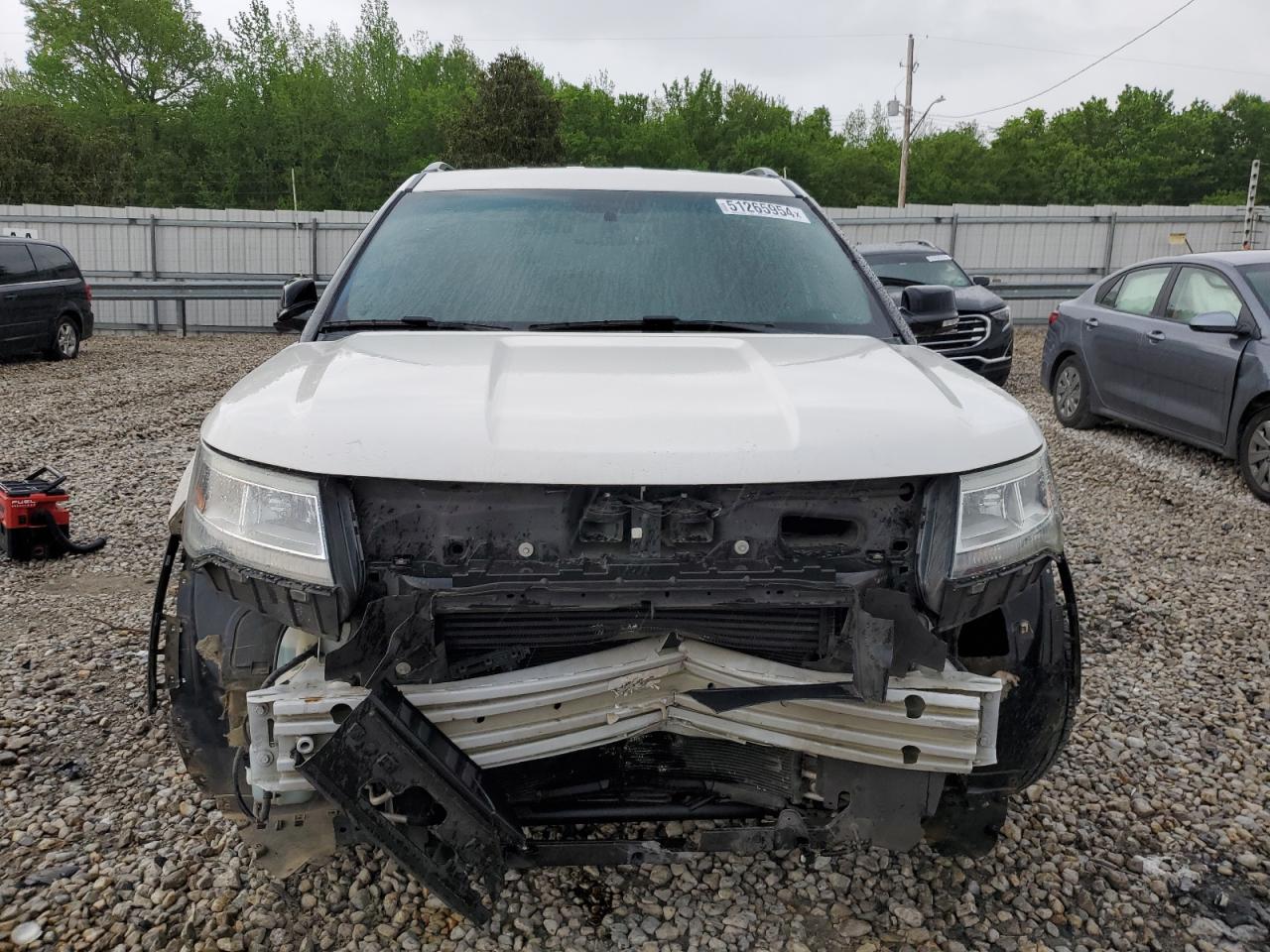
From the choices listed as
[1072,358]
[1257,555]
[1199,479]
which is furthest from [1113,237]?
[1257,555]

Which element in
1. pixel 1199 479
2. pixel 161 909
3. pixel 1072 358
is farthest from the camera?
pixel 1072 358

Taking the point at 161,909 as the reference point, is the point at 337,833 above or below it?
above

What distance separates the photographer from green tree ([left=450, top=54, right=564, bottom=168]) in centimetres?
3194

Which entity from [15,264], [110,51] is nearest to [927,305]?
[15,264]

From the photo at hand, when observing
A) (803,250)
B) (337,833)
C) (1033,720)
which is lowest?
(337,833)

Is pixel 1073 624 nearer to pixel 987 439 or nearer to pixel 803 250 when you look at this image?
pixel 987 439

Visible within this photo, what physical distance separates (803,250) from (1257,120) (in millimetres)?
72914

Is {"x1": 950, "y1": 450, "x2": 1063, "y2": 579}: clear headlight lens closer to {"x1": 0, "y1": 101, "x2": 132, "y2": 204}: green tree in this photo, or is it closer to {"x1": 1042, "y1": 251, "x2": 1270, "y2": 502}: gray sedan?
{"x1": 1042, "y1": 251, "x2": 1270, "y2": 502}: gray sedan

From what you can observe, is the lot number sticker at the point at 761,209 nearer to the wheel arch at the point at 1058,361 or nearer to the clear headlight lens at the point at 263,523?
the clear headlight lens at the point at 263,523

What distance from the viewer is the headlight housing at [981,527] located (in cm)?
203

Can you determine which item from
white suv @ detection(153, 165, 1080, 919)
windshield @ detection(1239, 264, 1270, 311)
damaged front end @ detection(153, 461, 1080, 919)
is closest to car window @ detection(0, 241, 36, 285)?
white suv @ detection(153, 165, 1080, 919)

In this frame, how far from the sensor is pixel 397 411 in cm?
206

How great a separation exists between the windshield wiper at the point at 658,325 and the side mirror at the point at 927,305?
2.72ft

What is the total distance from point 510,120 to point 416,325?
3115 centimetres
